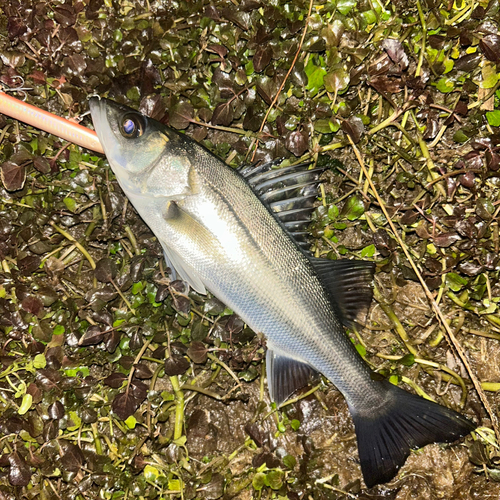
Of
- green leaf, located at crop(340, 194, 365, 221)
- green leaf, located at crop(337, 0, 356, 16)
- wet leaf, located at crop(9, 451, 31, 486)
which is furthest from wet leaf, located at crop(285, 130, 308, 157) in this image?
wet leaf, located at crop(9, 451, 31, 486)

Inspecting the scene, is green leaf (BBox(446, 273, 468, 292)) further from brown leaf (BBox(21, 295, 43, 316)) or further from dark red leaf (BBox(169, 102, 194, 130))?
brown leaf (BBox(21, 295, 43, 316))

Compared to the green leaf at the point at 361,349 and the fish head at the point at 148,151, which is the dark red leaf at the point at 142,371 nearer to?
the fish head at the point at 148,151

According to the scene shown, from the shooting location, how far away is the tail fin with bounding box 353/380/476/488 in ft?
6.75

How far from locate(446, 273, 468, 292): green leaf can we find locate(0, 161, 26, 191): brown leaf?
2439mm

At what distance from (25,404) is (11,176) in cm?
127

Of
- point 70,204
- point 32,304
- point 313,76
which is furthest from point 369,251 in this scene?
point 32,304

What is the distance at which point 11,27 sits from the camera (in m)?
2.27

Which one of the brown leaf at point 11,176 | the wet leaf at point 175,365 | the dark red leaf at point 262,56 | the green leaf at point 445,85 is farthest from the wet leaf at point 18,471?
the green leaf at point 445,85

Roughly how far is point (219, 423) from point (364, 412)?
0.84m

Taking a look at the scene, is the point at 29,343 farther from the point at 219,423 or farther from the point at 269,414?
the point at 269,414

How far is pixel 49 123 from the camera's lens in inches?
85.7

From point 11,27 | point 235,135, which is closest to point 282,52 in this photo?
point 235,135

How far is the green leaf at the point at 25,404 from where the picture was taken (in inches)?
87.2

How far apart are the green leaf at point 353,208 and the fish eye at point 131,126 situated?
3.77ft
